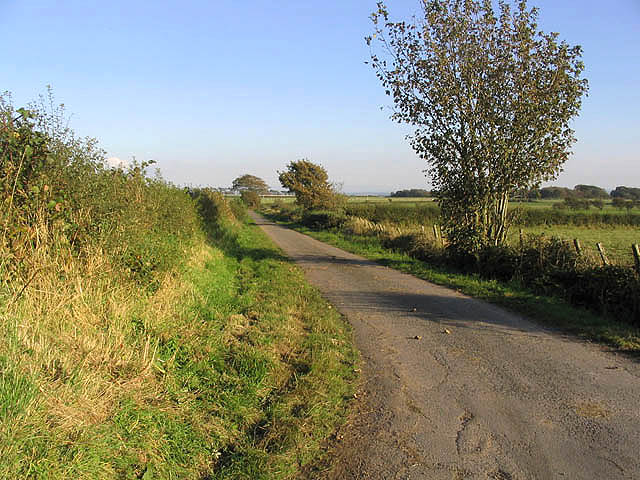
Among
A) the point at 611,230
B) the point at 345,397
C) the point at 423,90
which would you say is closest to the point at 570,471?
the point at 345,397

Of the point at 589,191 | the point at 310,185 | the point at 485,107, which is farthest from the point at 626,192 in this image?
the point at 485,107

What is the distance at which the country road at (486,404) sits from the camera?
352 cm

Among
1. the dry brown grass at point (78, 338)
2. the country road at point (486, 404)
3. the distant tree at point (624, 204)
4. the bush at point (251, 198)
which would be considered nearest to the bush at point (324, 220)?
the country road at point (486, 404)

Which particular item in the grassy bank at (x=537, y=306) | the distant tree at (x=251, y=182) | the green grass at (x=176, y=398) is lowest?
the grassy bank at (x=537, y=306)

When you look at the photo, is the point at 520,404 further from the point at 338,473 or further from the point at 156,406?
the point at 156,406

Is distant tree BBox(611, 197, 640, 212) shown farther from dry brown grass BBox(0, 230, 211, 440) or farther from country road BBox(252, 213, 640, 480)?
dry brown grass BBox(0, 230, 211, 440)

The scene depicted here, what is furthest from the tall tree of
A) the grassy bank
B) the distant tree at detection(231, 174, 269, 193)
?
the distant tree at detection(231, 174, 269, 193)

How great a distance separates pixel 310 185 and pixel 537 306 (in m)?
39.6

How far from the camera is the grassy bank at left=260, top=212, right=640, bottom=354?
22.0 ft

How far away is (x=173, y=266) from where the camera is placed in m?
8.45

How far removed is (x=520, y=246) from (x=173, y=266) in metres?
9.07

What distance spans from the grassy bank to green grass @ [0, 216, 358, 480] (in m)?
3.75

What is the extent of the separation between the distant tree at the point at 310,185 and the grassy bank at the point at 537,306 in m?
29.1

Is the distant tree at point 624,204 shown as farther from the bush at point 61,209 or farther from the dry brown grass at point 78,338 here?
the dry brown grass at point 78,338
